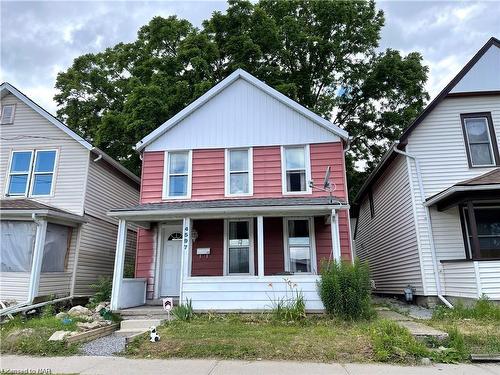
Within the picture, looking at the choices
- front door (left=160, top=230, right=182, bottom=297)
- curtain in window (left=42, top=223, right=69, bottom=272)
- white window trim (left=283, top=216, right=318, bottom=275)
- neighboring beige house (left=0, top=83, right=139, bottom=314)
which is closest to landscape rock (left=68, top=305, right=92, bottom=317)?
neighboring beige house (left=0, top=83, right=139, bottom=314)

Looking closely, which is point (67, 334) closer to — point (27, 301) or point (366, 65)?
point (27, 301)

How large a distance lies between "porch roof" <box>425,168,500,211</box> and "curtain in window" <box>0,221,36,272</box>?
12.3 m

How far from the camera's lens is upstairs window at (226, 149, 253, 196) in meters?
11.7

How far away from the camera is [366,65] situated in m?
22.6

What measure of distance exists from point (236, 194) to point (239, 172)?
754mm

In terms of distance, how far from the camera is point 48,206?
12.0m

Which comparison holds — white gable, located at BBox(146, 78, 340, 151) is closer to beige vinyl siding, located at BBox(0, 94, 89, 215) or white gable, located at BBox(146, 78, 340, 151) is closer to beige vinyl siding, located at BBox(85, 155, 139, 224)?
beige vinyl siding, located at BBox(85, 155, 139, 224)

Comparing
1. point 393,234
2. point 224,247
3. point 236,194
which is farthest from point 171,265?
point 393,234

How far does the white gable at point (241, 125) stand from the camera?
38.9ft

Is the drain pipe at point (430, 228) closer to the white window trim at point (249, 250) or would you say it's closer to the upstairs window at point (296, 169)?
the upstairs window at point (296, 169)

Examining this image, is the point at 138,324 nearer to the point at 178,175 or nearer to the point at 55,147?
the point at 178,175

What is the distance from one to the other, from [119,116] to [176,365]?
15088 mm

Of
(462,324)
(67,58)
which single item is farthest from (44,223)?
(67,58)

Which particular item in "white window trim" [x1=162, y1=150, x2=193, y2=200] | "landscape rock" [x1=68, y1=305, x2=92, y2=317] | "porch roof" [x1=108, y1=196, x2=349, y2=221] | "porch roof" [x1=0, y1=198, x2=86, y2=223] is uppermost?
"white window trim" [x1=162, y1=150, x2=193, y2=200]
